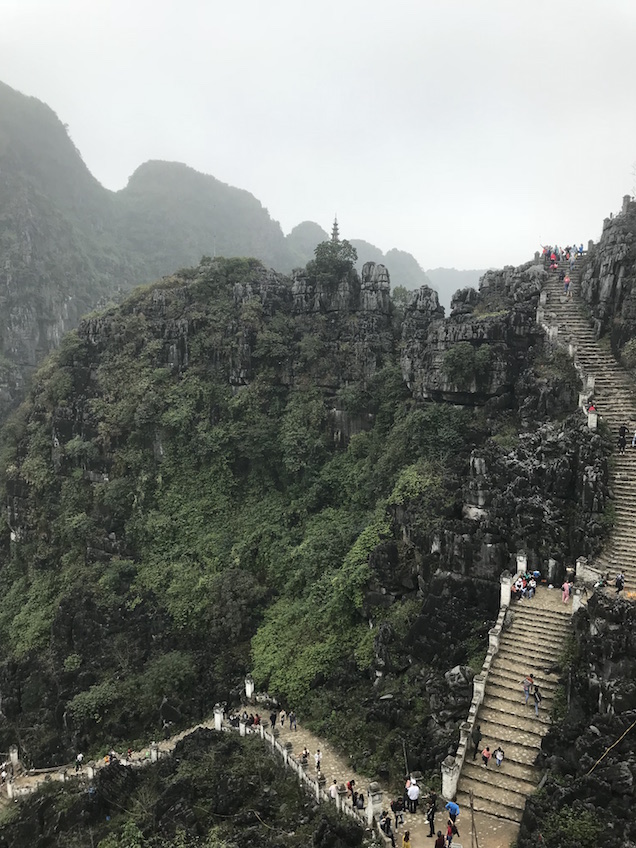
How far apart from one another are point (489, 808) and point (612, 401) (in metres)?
15.3

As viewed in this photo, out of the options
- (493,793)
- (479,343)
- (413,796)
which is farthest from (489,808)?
(479,343)

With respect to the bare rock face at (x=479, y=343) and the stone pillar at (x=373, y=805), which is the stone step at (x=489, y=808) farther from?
the bare rock face at (x=479, y=343)

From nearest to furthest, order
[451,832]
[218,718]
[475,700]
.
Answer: [451,832] < [475,700] < [218,718]

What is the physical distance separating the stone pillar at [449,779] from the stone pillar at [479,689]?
1.84 meters

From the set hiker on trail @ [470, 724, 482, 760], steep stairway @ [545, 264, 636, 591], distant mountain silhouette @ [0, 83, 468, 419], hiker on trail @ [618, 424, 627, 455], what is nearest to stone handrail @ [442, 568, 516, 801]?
hiker on trail @ [470, 724, 482, 760]

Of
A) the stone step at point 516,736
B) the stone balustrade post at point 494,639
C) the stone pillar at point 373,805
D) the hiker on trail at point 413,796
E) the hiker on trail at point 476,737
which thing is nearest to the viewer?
the stone pillar at point 373,805

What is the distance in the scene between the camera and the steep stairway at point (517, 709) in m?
12.1

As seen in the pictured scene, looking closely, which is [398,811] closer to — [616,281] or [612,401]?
[612,401]

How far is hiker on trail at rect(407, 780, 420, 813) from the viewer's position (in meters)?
12.3

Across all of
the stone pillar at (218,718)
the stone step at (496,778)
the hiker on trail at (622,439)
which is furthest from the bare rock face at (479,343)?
the stone pillar at (218,718)

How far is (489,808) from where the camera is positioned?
11883mm

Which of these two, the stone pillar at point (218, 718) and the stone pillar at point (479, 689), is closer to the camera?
the stone pillar at point (479, 689)

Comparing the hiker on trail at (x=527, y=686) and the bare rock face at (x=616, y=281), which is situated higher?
the bare rock face at (x=616, y=281)

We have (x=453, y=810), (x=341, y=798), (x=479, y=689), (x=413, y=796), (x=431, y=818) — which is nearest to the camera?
(x=453, y=810)
